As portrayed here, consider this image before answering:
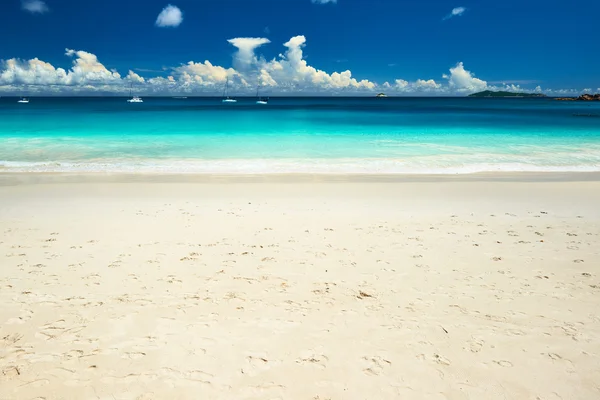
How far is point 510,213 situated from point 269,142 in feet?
61.8

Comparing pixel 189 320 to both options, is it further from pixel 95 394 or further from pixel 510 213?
pixel 510 213

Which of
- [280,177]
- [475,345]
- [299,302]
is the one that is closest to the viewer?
[475,345]

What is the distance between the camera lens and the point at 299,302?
486 cm

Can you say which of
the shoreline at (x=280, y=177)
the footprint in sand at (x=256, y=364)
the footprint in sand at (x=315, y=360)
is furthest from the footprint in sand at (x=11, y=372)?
the shoreline at (x=280, y=177)

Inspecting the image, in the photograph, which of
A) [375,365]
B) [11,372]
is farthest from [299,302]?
[11,372]

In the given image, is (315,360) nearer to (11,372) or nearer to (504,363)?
(504,363)

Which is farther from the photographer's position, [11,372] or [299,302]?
[299,302]

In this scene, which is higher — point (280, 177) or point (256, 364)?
point (280, 177)

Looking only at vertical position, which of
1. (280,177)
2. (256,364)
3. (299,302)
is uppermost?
(280,177)

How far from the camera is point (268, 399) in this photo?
10.9 ft

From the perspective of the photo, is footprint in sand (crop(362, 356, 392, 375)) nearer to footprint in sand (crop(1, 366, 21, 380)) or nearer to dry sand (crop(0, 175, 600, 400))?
dry sand (crop(0, 175, 600, 400))

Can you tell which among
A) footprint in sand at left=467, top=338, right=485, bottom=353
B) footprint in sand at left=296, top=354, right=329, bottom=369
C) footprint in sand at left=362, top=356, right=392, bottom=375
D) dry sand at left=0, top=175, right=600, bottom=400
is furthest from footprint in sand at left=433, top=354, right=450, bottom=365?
footprint in sand at left=296, top=354, right=329, bottom=369

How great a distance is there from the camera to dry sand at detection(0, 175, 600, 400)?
3.54m

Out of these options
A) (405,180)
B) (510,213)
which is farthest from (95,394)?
(405,180)
